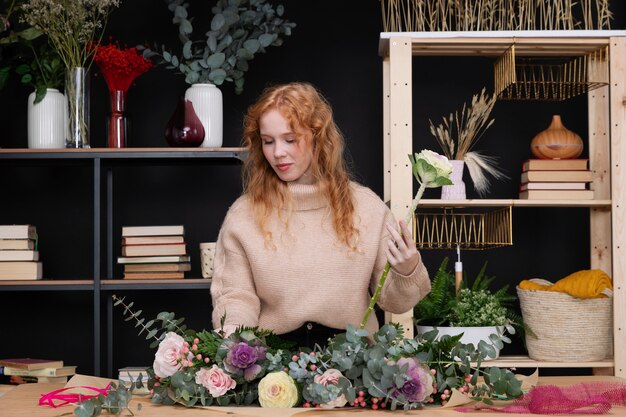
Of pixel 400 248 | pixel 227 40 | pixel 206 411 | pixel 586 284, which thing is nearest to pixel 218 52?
pixel 227 40

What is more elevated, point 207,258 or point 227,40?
point 227,40

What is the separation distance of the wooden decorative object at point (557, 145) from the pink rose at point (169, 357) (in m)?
2.34

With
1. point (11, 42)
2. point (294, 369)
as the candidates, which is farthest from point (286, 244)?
point (11, 42)

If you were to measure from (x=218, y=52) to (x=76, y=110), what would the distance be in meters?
0.63

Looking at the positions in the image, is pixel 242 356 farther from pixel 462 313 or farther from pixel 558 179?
pixel 558 179

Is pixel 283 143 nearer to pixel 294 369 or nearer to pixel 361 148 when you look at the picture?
pixel 294 369

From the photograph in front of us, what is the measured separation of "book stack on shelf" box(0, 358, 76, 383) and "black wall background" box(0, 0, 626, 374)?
1.44 ft

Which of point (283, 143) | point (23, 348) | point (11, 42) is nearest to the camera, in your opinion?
point (283, 143)

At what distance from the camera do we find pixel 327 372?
5.74 feet

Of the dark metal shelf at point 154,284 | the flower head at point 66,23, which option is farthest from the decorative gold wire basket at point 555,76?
the flower head at point 66,23

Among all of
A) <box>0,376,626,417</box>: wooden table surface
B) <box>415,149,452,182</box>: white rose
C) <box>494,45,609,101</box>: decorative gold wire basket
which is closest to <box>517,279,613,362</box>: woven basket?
<box>494,45,609,101</box>: decorative gold wire basket

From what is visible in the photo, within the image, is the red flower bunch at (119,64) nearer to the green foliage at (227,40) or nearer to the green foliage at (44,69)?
the green foliage at (227,40)

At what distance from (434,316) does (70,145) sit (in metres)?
1.63

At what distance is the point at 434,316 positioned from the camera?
3705 millimetres
